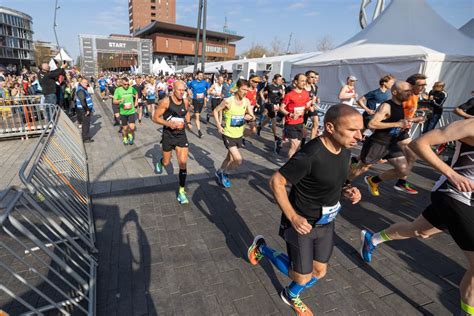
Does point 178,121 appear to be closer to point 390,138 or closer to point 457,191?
point 390,138

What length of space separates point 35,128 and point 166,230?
24.6 feet

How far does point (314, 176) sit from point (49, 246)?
334 cm

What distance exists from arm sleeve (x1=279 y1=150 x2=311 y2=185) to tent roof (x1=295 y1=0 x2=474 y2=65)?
9.89m

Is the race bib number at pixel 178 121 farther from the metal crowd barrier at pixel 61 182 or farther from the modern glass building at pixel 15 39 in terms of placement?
the modern glass building at pixel 15 39

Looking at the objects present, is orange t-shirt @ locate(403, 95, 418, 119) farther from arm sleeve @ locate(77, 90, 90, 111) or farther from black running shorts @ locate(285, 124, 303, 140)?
arm sleeve @ locate(77, 90, 90, 111)

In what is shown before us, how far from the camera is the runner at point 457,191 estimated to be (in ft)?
6.49

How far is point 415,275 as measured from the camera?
3.01 metres

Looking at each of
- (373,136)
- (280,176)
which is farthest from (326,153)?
(373,136)

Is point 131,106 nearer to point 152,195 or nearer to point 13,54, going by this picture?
point 152,195

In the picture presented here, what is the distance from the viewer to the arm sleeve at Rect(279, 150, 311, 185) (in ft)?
6.65

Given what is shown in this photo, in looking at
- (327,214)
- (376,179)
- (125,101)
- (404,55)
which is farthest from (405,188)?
(125,101)

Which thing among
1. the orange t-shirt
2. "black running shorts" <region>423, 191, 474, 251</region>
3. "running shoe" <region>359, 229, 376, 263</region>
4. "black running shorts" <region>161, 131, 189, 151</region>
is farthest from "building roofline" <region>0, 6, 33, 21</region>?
"black running shorts" <region>423, 191, 474, 251</region>

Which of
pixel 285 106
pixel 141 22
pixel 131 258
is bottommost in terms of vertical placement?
pixel 131 258

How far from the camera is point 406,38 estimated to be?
1146 cm
